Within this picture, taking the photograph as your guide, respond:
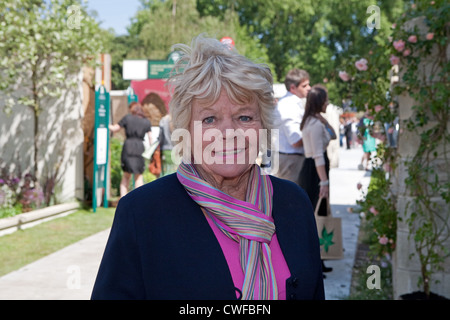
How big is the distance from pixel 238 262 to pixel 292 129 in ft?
13.7

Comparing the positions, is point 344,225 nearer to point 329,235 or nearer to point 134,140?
point 329,235

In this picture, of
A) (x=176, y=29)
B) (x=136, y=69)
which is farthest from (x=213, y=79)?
(x=176, y=29)

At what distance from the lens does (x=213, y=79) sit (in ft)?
6.40

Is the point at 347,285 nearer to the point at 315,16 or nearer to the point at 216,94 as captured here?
the point at 216,94

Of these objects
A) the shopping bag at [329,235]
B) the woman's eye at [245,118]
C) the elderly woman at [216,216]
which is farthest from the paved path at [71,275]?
the woman's eye at [245,118]

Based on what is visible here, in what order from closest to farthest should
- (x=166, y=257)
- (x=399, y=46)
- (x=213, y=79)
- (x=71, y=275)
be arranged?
(x=166, y=257) < (x=213, y=79) < (x=399, y=46) < (x=71, y=275)

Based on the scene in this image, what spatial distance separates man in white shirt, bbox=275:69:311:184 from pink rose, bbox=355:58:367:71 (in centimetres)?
85

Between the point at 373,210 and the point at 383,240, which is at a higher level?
the point at 373,210

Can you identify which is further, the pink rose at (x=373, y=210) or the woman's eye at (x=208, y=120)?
the pink rose at (x=373, y=210)

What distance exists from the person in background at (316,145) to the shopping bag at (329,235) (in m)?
0.11

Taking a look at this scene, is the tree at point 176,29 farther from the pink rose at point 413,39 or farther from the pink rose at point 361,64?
the pink rose at point 413,39

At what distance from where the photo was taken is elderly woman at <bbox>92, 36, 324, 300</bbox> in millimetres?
1809

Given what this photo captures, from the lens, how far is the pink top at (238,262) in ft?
5.99
